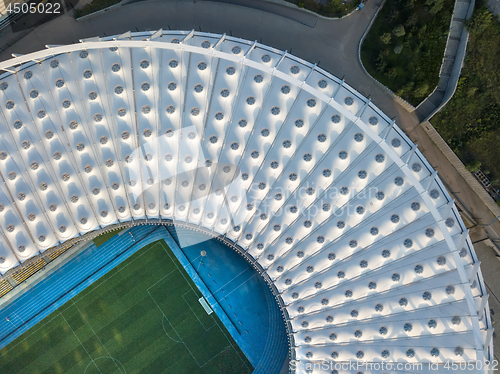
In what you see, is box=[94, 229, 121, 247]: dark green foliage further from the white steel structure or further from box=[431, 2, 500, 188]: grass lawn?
box=[431, 2, 500, 188]: grass lawn

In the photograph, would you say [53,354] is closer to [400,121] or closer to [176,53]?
[176,53]

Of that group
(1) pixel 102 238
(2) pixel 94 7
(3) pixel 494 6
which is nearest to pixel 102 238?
(1) pixel 102 238

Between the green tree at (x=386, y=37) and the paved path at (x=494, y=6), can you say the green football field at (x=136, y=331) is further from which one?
the paved path at (x=494, y=6)

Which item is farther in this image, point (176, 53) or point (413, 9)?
point (413, 9)

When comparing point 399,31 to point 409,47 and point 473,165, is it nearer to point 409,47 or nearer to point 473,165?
point 409,47

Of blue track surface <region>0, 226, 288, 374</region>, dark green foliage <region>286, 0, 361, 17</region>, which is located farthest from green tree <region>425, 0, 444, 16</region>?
blue track surface <region>0, 226, 288, 374</region>

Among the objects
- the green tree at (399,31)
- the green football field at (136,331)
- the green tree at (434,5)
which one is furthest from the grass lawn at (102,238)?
the green tree at (434,5)

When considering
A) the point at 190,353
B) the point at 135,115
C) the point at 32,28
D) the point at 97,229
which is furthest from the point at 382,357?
the point at 32,28

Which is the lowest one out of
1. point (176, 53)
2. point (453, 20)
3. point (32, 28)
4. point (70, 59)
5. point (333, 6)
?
point (453, 20)
